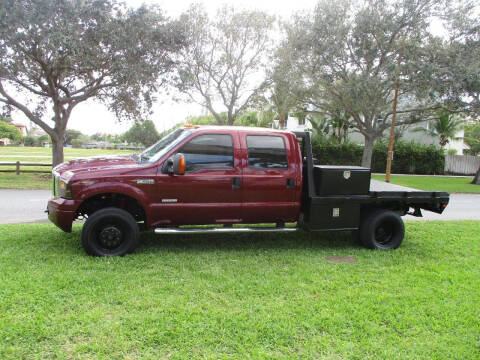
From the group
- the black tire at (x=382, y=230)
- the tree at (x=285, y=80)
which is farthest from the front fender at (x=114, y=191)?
the tree at (x=285, y=80)

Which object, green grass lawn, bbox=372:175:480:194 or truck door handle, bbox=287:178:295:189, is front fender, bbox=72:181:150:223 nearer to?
truck door handle, bbox=287:178:295:189

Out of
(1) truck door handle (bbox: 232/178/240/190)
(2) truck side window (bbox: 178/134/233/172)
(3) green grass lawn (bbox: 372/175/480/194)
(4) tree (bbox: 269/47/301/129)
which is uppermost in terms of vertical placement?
(4) tree (bbox: 269/47/301/129)

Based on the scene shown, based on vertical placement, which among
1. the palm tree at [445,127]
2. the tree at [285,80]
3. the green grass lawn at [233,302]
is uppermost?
the tree at [285,80]

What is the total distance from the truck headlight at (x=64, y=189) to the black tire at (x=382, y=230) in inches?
178

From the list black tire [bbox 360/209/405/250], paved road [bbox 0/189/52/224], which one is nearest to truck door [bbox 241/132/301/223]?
black tire [bbox 360/209/405/250]

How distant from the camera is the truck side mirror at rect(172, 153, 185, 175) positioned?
16.8 feet

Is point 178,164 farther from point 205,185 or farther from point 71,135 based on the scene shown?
point 71,135

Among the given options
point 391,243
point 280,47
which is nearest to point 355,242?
point 391,243

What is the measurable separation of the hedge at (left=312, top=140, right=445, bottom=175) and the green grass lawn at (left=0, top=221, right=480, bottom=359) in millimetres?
22120

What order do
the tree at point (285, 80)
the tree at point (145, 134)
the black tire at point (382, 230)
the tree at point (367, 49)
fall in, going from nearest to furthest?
the black tire at point (382, 230) → the tree at point (367, 49) → the tree at point (285, 80) → the tree at point (145, 134)

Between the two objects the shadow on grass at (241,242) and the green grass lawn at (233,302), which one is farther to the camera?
the shadow on grass at (241,242)

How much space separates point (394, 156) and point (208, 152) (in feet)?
83.9

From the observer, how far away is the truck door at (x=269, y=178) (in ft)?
18.4

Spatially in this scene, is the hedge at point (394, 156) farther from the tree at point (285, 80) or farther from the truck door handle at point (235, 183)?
the truck door handle at point (235, 183)
